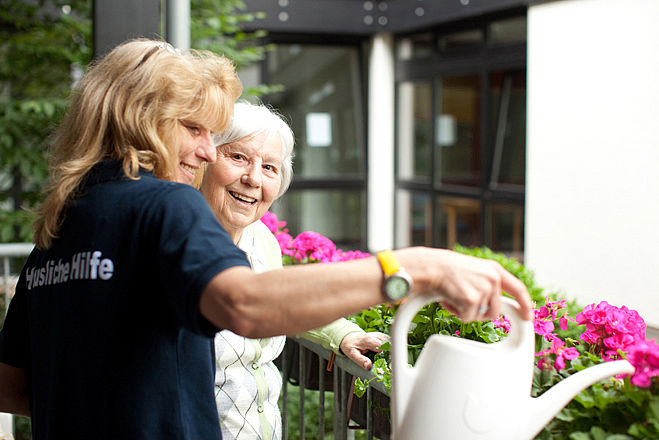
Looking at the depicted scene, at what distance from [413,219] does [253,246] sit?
5.41 m

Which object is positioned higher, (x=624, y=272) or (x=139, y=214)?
(x=139, y=214)

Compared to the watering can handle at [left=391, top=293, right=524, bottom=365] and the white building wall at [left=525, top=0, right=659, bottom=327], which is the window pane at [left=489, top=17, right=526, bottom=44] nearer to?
the white building wall at [left=525, top=0, right=659, bottom=327]

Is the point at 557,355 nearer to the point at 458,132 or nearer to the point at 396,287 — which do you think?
the point at 396,287

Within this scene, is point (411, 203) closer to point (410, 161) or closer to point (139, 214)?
point (410, 161)

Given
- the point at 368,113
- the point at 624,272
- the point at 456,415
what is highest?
the point at 368,113

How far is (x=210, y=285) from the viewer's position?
0.75 m

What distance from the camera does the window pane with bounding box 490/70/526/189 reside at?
18.0 ft

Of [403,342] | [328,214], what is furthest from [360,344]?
[328,214]

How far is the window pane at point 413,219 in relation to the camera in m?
6.72

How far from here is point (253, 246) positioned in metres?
1.57

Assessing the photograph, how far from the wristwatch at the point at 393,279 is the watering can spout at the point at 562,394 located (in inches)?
9.7

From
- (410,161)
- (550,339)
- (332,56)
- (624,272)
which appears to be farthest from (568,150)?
(550,339)

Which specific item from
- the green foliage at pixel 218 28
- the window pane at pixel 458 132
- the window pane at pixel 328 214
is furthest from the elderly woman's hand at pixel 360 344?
the window pane at pixel 328 214

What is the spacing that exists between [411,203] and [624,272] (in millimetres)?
2943
